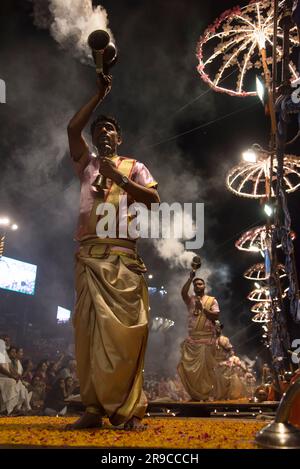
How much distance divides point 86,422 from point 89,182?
1937 mm

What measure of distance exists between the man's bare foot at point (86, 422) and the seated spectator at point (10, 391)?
18.2 ft

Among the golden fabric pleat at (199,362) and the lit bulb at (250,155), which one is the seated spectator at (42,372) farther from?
the lit bulb at (250,155)

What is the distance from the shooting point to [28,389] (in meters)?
9.61

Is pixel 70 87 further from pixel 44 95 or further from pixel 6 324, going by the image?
pixel 6 324

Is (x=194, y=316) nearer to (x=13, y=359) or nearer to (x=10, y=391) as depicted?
(x=10, y=391)

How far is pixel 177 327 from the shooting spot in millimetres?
55281

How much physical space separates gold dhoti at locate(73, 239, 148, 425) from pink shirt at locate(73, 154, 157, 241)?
196mm

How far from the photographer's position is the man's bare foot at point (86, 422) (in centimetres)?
313

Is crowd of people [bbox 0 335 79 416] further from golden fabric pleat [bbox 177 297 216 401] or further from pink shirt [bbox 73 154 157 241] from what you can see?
pink shirt [bbox 73 154 157 241]

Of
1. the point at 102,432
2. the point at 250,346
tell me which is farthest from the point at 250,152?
the point at 250,346

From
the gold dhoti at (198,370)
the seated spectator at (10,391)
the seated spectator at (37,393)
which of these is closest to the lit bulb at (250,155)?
the gold dhoti at (198,370)

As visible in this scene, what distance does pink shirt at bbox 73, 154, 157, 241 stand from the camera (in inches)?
144

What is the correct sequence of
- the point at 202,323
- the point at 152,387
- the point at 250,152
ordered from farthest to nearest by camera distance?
1. the point at 152,387
2. the point at 250,152
3. the point at 202,323

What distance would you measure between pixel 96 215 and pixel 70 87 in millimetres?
12784
